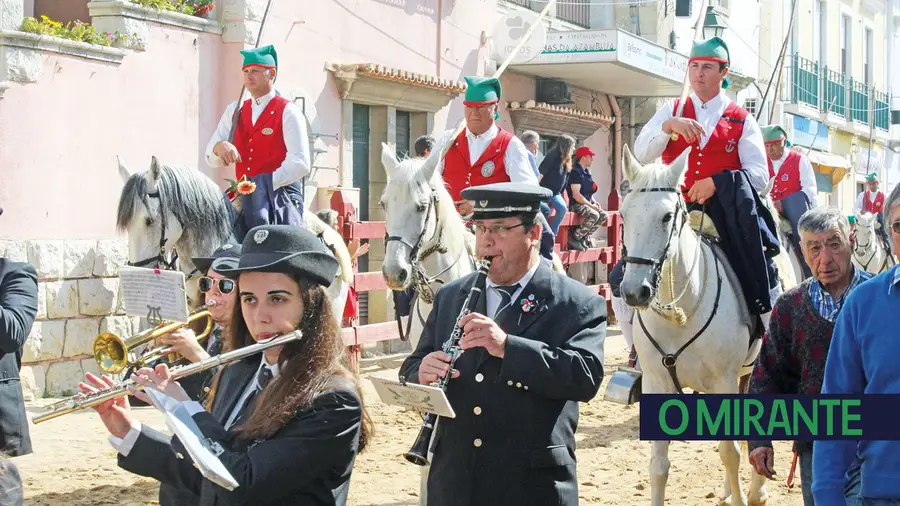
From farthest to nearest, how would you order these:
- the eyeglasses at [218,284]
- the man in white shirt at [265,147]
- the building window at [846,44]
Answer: the building window at [846,44], the man in white shirt at [265,147], the eyeglasses at [218,284]

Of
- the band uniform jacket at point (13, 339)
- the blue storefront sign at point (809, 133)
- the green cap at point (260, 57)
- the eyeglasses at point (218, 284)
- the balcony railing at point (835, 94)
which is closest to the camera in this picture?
the eyeglasses at point (218, 284)

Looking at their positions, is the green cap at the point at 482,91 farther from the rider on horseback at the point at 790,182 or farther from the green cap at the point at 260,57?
the rider on horseback at the point at 790,182

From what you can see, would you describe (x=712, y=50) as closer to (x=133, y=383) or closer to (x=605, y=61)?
(x=133, y=383)

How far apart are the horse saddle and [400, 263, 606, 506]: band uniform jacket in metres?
3.18

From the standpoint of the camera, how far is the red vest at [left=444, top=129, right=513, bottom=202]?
7805 mm

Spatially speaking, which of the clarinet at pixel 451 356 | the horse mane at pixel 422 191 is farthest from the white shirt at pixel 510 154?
the clarinet at pixel 451 356

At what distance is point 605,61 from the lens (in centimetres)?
1678

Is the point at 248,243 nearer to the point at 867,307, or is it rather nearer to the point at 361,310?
the point at 867,307

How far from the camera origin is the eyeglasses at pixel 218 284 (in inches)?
135

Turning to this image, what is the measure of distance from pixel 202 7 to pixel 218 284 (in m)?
8.29

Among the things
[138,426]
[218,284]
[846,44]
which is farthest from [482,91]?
[846,44]

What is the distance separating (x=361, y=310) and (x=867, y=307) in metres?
11.0

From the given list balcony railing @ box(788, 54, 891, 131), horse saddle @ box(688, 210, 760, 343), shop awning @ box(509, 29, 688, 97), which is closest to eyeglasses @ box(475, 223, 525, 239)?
horse saddle @ box(688, 210, 760, 343)

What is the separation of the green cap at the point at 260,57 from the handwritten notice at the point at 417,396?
486cm
